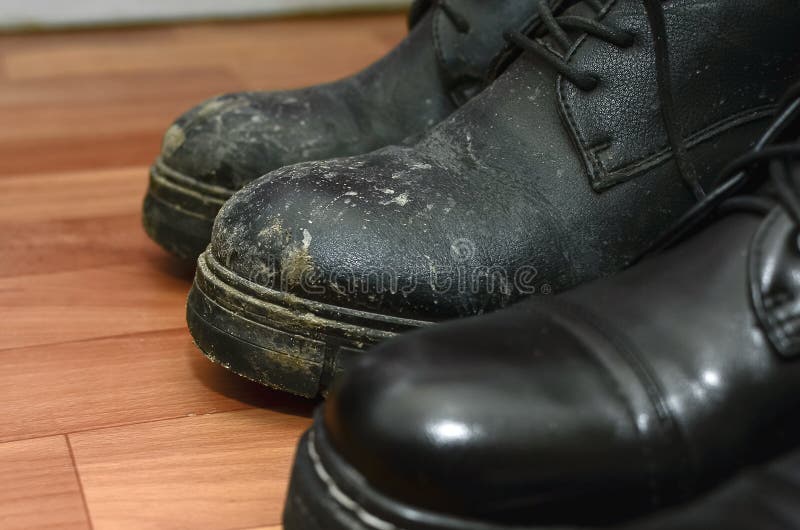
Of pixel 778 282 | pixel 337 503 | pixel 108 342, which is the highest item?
pixel 778 282

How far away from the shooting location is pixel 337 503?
57cm

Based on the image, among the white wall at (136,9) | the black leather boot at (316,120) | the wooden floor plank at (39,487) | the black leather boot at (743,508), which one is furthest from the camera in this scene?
the white wall at (136,9)

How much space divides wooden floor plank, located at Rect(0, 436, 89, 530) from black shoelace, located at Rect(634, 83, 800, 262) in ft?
1.16

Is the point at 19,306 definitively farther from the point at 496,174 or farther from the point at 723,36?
the point at 723,36

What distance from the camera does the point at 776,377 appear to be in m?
0.57

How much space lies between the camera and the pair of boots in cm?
55

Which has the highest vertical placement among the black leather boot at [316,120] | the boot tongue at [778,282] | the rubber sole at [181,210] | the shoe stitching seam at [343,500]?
the boot tongue at [778,282]

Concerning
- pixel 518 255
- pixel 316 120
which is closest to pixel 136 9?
pixel 316 120

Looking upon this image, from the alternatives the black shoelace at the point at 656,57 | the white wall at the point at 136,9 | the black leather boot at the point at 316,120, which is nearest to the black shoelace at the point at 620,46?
the black shoelace at the point at 656,57

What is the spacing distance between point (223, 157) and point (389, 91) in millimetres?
152

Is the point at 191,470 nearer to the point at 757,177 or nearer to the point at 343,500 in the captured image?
the point at 343,500

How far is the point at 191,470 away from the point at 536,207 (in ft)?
0.88

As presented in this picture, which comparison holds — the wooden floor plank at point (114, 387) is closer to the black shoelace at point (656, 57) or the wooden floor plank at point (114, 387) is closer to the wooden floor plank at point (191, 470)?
the wooden floor plank at point (191, 470)

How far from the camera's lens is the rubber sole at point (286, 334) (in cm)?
74
